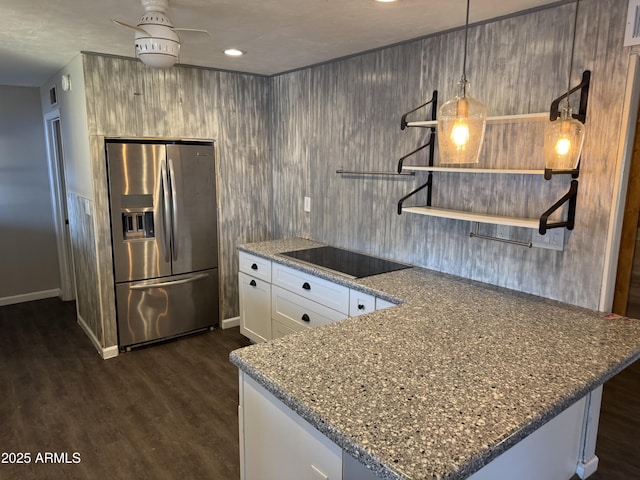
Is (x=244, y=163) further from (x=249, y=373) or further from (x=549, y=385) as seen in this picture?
(x=549, y=385)

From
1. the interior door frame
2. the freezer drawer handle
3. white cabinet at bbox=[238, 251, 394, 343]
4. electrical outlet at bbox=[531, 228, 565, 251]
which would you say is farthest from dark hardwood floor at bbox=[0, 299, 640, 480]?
electrical outlet at bbox=[531, 228, 565, 251]

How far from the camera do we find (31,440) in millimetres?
2502

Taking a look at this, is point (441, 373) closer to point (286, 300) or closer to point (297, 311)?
point (297, 311)

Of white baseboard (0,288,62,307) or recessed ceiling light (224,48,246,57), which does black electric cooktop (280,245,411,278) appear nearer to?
recessed ceiling light (224,48,246,57)

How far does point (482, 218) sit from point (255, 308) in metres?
1.99

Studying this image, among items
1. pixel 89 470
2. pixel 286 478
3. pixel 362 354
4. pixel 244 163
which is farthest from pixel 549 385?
pixel 244 163

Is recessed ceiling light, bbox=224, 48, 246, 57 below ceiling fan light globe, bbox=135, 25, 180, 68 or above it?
above

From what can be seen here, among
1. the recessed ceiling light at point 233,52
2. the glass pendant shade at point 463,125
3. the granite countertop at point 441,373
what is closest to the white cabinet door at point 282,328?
the granite countertop at point 441,373

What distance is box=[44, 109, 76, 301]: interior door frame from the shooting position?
181 inches

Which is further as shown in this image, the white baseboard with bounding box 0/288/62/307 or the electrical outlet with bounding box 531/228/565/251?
the white baseboard with bounding box 0/288/62/307

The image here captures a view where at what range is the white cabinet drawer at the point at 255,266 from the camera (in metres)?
3.36

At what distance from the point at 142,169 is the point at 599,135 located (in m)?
3.01

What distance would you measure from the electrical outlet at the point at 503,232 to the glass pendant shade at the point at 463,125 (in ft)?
2.83

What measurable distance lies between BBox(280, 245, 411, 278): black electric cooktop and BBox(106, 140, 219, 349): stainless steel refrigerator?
98cm
